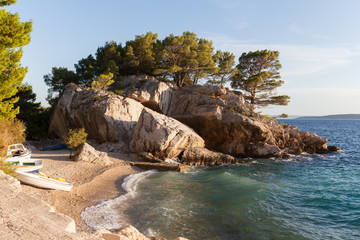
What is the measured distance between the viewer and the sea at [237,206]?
1226cm

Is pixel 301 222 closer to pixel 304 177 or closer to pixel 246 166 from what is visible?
pixel 304 177

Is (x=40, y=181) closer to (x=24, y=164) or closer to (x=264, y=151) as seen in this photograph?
(x=24, y=164)

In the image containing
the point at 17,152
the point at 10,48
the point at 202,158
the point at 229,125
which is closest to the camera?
the point at 17,152

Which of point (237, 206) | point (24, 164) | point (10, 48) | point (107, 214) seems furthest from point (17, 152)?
point (237, 206)

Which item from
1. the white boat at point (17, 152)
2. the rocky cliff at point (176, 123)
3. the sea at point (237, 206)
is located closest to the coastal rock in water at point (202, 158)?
the rocky cliff at point (176, 123)

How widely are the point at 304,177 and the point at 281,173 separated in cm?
236

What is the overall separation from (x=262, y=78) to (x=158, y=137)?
25707 mm

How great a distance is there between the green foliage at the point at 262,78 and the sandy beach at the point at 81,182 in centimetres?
2838

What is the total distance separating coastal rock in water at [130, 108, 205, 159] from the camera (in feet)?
87.7

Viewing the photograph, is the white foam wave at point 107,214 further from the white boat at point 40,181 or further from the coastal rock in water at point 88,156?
the coastal rock in water at point 88,156

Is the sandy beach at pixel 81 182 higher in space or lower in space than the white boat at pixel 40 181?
lower

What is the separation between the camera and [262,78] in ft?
136

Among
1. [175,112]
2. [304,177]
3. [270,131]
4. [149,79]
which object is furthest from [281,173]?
[149,79]

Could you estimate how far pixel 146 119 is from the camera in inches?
1091
